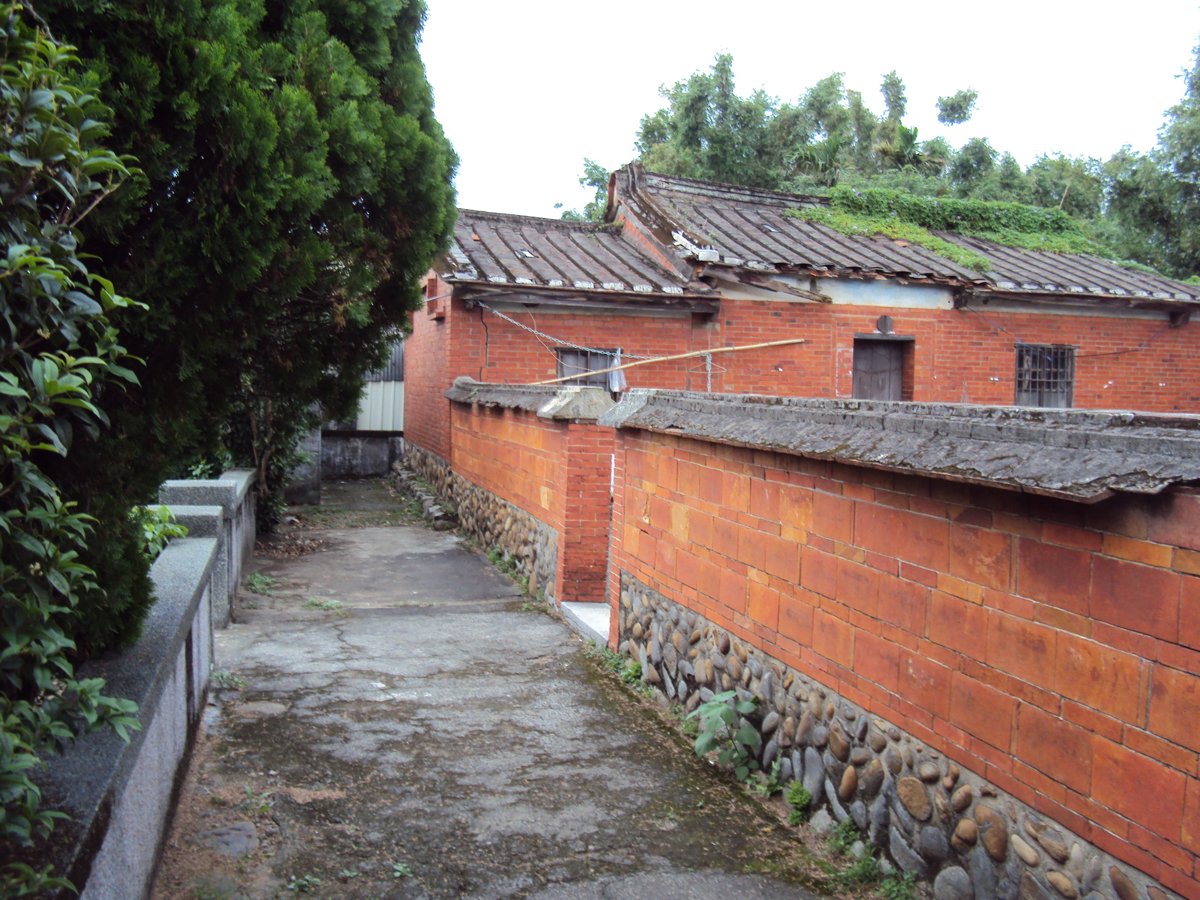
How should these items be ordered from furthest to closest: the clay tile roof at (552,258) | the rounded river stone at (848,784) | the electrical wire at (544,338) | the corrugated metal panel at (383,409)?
the corrugated metal panel at (383,409) → the electrical wire at (544,338) → the clay tile roof at (552,258) → the rounded river stone at (848,784)

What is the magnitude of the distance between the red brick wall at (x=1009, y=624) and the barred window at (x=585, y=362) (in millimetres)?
8906

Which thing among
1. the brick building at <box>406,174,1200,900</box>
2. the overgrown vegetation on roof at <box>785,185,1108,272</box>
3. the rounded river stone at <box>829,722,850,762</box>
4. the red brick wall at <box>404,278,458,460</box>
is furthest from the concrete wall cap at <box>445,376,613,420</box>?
the overgrown vegetation on roof at <box>785,185,1108,272</box>

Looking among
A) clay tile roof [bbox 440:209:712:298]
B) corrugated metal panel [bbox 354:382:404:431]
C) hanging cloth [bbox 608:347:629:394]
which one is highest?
clay tile roof [bbox 440:209:712:298]

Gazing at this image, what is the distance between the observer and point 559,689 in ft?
20.6

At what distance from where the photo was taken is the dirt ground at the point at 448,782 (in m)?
3.83

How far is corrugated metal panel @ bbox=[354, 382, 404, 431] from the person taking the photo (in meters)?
19.3

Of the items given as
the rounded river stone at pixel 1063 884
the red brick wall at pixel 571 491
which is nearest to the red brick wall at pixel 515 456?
the red brick wall at pixel 571 491

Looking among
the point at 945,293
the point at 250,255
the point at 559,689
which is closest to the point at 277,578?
the point at 559,689

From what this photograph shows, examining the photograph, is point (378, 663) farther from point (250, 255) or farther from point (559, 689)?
point (250, 255)

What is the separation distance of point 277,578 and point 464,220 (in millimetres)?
7896

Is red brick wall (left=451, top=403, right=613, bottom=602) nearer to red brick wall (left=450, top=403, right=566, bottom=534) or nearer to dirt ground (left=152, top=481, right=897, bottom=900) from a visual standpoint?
red brick wall (left=450, top=403, right=566, bottom=534)

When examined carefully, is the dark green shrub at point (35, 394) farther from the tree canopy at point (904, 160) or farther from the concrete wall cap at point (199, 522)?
the tree canopy at point (904, 160)

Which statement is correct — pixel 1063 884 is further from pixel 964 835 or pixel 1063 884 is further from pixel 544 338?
pixel 544 338

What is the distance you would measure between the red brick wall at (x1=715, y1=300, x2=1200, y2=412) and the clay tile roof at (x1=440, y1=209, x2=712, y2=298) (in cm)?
142
